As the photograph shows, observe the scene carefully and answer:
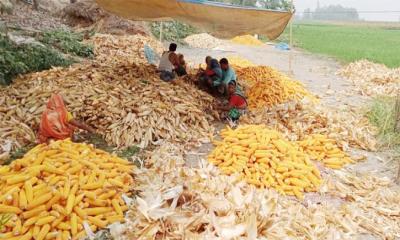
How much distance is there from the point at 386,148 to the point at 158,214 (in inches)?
154

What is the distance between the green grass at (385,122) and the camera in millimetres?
5742

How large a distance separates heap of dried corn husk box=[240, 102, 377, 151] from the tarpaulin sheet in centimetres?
154

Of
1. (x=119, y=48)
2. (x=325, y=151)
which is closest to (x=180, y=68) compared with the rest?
(x=119, y=48)

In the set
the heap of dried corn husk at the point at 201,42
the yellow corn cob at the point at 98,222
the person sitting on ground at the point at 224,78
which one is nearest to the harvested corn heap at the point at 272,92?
the person sitting on ground at the point at 224,78

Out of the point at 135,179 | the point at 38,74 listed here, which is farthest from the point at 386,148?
the point at 38,74

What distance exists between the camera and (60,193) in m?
3.25

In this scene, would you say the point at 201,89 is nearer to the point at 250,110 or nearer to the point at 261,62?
the point at 250,110

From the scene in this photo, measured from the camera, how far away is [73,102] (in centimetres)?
557

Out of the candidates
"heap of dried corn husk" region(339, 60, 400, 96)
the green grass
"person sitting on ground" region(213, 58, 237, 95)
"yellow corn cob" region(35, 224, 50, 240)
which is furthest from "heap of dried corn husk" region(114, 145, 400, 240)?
"heap of dried corn husk" region(339, 60, 400, 96)

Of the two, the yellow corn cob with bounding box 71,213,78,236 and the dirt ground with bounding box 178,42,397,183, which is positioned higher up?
the yellow corn cob with bounding box 71,213,78,236

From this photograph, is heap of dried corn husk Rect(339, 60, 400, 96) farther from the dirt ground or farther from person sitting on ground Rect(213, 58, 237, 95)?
person sitting on ground Rect(213, 58, 237, 95)

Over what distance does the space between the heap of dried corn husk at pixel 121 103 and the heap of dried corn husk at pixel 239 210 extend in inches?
39.7

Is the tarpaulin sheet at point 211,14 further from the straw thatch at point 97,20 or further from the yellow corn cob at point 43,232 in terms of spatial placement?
the straw thatch at point 97,20

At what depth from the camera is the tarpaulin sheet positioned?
6.38m
